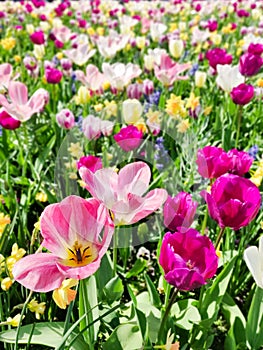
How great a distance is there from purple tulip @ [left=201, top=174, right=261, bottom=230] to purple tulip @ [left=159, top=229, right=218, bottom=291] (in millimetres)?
106

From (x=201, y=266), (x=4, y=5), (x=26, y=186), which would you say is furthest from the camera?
(x=4, y=5)

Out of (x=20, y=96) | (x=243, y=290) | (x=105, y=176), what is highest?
(x=105, y=176)

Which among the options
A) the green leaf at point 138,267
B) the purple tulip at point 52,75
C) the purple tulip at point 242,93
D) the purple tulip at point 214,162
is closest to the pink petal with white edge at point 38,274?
the purple tulip at point 214,162

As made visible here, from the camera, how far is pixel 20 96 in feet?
6.12

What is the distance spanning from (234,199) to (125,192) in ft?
0.70

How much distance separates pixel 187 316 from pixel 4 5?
5.10 metres

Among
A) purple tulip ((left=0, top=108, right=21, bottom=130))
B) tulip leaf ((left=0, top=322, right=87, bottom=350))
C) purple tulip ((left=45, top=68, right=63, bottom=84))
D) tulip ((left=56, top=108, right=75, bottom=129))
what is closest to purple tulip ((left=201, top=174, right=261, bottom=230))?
tulip leaf ((left=0, top=322, right=87, bottom=350))

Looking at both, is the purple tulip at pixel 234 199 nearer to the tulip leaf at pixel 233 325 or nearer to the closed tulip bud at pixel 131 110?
the tulip leaf at pixel 233 325

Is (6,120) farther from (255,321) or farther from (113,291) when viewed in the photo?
(255,321)

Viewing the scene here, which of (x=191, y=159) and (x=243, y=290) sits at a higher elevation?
(x=191, y=159)

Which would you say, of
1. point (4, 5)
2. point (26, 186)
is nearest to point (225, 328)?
point (26, 186)

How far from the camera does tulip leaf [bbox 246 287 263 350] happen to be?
3.94 feet

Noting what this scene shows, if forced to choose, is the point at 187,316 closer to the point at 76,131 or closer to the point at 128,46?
the point at 76,131

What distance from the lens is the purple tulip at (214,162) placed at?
122 cm
